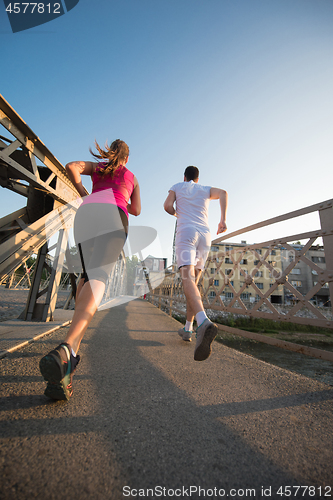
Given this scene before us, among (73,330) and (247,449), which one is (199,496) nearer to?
(247,449)

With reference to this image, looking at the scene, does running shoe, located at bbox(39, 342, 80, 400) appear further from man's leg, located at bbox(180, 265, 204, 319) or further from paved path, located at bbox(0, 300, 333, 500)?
man's leg, located at bbox(180, 265, 204, 319)

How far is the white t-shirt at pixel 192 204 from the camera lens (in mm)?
2410

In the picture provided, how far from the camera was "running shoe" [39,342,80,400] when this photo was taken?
3.41ft

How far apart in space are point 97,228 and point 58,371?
0.94 m

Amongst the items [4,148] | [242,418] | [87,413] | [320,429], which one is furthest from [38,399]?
[4,148]

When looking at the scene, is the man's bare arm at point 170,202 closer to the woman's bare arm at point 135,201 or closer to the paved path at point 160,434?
the woman's bare arm at point 135,201

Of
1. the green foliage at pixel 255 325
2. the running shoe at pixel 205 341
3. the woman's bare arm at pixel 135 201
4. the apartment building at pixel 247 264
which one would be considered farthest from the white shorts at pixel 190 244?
the green foliage at pixel 255 325

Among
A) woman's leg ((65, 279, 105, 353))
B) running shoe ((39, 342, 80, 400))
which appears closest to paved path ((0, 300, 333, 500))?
running shoe ((39, 342, 80, 400))

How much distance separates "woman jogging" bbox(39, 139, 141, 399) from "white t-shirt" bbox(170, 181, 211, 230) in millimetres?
732

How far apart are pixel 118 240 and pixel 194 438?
123 cm

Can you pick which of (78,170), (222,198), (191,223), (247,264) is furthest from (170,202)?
(247,264)

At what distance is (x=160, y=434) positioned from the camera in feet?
3.02

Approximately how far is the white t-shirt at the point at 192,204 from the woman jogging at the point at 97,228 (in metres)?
0.73

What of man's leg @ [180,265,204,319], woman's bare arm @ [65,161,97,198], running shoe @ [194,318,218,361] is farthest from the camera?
man's leg @ [180,265,204,319]
